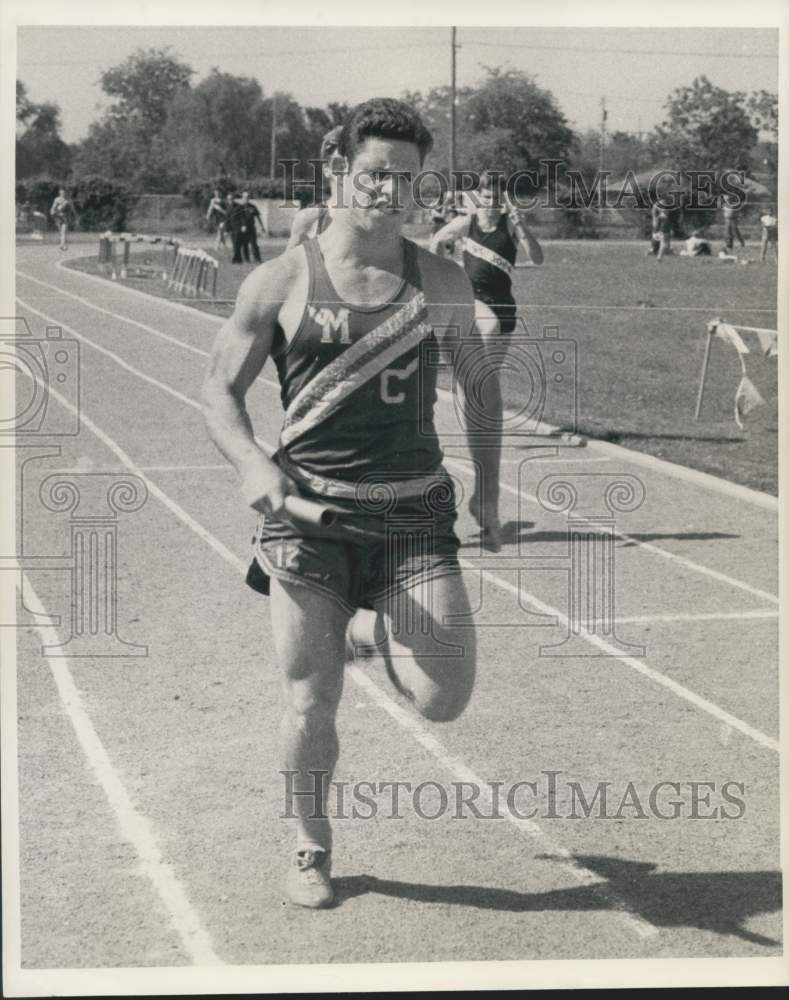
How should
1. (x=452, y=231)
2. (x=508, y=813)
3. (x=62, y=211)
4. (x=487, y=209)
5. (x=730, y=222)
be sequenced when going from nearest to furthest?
(x=508, y=813)
(x=62, y=211)
(x=452, y=231)
(x=487, y=209)
(x=730, y=222)

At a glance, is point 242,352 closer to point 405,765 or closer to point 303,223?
point 405,765

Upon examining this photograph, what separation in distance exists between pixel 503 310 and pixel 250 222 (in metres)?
2.58

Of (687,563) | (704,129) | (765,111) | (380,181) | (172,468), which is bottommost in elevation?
(687,563)

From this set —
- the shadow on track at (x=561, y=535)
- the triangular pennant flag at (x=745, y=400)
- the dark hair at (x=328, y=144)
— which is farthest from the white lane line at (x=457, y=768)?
the triangular pennant flag at (x=745, y=400)

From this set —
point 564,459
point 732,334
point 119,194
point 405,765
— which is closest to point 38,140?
point 119,194

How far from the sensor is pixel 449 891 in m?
4.68

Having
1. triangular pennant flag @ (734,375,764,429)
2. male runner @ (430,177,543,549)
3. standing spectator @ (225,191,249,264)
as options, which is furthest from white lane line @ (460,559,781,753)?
triangular pennant flag @ (734,375,764,429)

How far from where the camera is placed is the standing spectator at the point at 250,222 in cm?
648

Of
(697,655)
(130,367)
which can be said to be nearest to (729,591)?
(697,655)

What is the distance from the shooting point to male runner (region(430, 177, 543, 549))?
28.3 ft

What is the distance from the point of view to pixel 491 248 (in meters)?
9.03

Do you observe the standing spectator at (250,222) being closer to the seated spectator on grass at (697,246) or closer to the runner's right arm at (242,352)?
the runner's right arm at (242,352)

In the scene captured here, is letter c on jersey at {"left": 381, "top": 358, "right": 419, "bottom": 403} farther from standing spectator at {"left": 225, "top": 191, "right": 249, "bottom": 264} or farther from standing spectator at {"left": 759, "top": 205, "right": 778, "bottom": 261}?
standing spectator at {"left": 225, "top": 191, "right": 249, "bottom": 264}

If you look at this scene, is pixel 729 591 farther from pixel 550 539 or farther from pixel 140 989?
pixel 140 989
